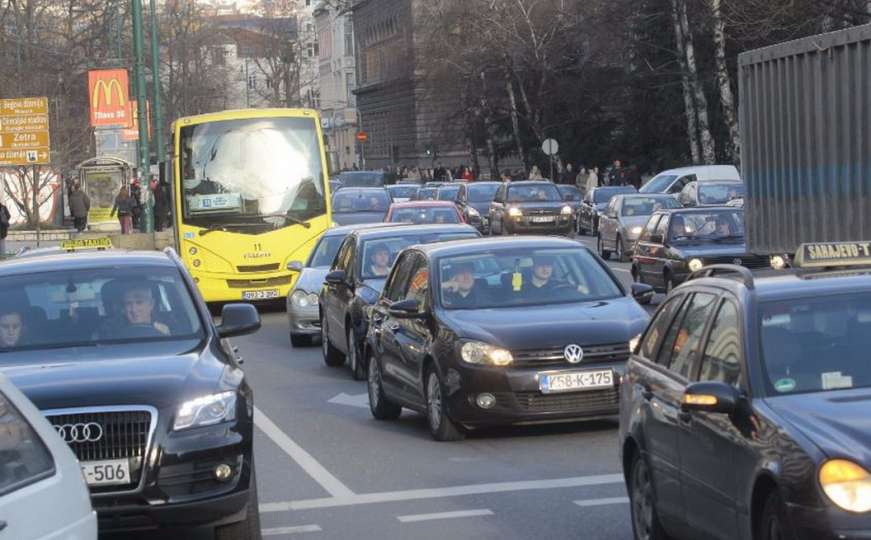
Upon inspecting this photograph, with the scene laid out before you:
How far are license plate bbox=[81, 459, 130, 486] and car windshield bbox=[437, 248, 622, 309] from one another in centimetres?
572

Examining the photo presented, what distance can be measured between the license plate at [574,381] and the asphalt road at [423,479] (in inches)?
15.7

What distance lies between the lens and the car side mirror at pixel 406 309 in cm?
1412

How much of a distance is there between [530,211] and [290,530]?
127 feet

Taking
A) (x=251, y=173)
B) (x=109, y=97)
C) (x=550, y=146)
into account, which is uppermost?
(x=109, y=97)

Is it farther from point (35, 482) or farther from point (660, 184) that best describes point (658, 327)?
point (660, 184)

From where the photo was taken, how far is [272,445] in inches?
550

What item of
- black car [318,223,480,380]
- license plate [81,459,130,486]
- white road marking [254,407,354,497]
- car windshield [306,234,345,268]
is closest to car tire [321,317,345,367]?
black car [318,223,480,380]

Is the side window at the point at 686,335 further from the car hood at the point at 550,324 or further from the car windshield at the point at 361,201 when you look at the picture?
the car windshield at the point at 361,201

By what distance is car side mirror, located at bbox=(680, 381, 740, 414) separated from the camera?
23.0 feet

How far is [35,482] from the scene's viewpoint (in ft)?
17.6

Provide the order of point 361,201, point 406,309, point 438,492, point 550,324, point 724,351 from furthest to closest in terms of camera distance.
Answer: point 361,201 < point 406,309 < point 550,324 < point 438,492 < point 724,351

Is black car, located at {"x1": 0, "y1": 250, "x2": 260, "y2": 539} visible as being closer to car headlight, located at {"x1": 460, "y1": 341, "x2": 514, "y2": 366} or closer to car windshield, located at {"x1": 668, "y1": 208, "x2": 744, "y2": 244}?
car headlight, located at {"x1": 460, "y1": 341, "x2": 514, "y2": 366}

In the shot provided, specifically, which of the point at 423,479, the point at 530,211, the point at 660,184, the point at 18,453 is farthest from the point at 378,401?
the point at 660,184

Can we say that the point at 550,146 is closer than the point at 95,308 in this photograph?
No
